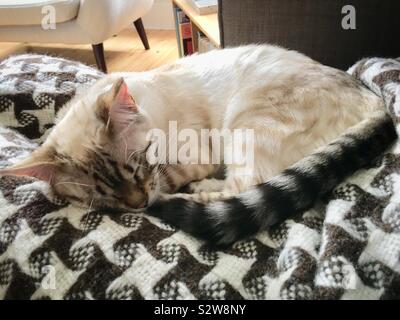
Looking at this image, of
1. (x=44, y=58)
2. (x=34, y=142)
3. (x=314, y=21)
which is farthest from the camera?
(x=44, y=58)

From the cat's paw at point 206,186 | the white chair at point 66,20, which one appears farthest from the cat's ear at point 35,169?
the white chair at point 66,20

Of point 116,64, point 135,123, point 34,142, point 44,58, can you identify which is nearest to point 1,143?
point 34,142

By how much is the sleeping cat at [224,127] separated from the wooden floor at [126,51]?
2.33 metres

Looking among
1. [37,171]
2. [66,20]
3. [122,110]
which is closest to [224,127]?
[122,110]

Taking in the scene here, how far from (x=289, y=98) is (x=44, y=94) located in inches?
44.3

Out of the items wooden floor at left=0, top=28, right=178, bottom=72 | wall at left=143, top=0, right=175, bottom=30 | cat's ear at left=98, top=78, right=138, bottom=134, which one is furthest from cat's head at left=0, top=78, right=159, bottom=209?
wall at left=143, top=0, right=175, bottom=30

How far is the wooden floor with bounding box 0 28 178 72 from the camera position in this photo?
3.97m

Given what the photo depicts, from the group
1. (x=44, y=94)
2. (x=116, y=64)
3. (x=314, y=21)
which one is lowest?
(x=116, y=64)

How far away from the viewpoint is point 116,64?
4.00 m

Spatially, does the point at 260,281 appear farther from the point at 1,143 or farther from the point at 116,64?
the point at 116,64

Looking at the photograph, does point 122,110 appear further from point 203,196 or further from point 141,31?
point 141,31

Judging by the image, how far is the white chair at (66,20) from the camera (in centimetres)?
332

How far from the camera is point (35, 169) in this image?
3.95ft

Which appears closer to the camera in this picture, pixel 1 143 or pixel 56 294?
pixel 56 294
